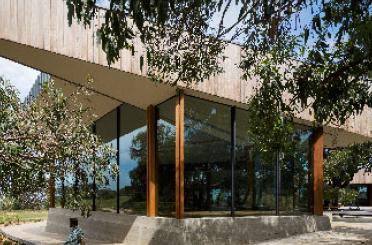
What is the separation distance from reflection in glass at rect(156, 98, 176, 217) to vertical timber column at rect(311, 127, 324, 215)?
18.6ft

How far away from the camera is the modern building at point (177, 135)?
12.5 m

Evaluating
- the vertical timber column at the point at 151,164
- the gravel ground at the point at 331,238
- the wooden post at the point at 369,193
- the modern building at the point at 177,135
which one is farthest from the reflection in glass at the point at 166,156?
the wooden post at the point at 369,193

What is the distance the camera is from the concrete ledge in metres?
14.5

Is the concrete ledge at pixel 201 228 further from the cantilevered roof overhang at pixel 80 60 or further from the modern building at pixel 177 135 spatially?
the cantilevered roof overhang at pixel 80 60

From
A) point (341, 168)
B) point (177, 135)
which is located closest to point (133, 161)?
point (177, 135)

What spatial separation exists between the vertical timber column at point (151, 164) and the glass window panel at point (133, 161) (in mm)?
489

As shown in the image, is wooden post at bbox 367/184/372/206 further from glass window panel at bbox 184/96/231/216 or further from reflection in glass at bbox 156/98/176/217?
reflection in glass at bbox 156/98/176/217

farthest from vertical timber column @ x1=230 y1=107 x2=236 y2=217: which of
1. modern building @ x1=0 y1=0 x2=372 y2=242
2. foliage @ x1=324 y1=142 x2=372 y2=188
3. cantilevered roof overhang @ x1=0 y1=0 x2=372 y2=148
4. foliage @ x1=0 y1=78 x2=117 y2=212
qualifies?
foliage @ x1=324 y1=142 x2=372 y2=188

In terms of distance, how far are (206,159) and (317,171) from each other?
16.5ft

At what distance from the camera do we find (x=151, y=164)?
1641 centimetres

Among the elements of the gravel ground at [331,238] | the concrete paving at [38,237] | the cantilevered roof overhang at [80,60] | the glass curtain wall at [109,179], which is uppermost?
the cantilevered roof overhang at [80,60]

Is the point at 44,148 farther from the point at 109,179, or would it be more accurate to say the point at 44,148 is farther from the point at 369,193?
the point at 369,193

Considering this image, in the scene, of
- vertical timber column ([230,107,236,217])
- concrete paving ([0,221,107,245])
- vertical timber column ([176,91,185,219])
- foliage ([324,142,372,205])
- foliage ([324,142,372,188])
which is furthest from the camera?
foliage ([324,142,372,205])

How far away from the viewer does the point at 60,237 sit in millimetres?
21625
